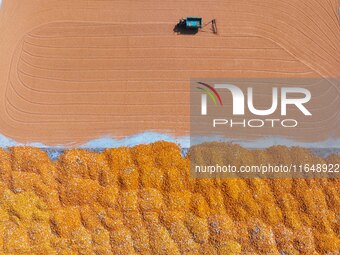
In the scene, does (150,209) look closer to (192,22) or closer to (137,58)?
(137,58)

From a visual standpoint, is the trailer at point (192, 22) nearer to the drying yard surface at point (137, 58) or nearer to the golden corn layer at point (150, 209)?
the drying yard surface at point (137, 58)

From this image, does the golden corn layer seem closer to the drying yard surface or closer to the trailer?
the drying yard surface

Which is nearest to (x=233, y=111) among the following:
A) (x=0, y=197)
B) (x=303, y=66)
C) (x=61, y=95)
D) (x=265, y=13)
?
(x=303, y=66)

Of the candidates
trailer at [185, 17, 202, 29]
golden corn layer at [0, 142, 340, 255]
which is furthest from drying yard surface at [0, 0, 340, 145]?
golden corn layer at [0, 142, 340, 255]

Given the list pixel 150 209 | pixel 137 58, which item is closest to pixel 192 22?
pixel 137 58

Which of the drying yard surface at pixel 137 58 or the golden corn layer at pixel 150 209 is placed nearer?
the golden corn layer at pixel 150 209

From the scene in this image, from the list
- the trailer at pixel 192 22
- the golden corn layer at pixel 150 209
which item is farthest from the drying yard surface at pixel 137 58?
the golden corn layer at pixel 150 209

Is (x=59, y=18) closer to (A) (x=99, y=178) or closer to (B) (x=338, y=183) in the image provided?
(A) (x=99, y=178)
